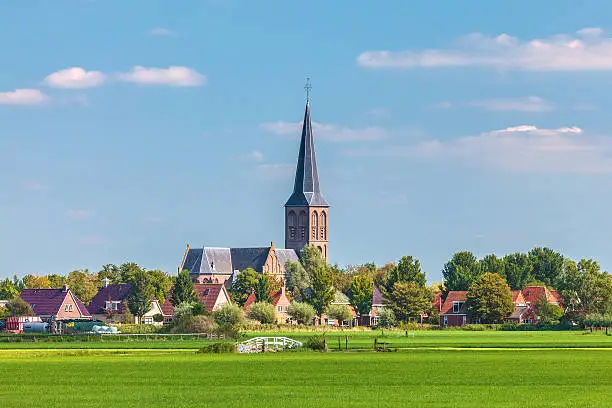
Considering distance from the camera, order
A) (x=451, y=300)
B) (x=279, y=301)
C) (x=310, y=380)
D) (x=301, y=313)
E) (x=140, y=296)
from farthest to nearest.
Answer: (x=451, y=300) < (x=279, y=301) < (x=140, y=296) < (x=301, y=313) < (x=310, y=380)

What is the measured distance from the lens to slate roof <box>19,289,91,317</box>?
15850 cm

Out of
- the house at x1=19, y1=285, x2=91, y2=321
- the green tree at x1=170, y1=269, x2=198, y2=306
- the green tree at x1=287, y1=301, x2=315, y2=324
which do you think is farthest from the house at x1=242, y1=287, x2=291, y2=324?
the green tree at x1=170, y1=269, x2=198, y2=306

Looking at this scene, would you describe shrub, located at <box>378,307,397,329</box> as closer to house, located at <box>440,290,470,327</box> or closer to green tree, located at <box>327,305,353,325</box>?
green tree, located at <box>327,305,353,325</box>

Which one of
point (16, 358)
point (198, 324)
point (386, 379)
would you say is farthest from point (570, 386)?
point (198, 324)

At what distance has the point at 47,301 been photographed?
526 ft

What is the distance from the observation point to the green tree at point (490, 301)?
162875mm

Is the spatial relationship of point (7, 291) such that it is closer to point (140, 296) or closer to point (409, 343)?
point (140, 296)

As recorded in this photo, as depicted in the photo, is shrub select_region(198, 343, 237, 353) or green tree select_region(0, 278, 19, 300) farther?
green tree select_region(0, 278, 19, 300)

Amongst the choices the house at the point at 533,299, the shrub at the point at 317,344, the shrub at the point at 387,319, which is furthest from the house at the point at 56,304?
the shrub at the point at 317,344

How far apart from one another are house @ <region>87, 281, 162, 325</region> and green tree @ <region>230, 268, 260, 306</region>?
1758cm

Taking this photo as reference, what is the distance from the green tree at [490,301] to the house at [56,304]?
4840 centimetres

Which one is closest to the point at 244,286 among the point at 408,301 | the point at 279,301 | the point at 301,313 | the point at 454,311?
the point at 279,301

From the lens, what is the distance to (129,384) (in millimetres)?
45844

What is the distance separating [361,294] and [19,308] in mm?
56595
